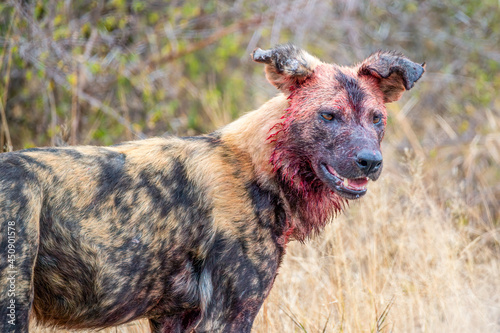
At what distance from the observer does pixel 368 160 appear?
10.8ft

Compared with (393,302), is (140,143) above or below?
above

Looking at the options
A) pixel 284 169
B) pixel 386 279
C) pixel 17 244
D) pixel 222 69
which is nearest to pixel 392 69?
pixel 284 169

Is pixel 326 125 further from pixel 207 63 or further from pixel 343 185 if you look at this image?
pixel 207 63

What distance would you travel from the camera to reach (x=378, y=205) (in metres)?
4.99

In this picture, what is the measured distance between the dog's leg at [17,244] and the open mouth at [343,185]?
1.53 m

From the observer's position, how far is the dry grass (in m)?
4.22

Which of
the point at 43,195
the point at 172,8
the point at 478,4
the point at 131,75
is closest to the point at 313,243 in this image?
the point at 43,195

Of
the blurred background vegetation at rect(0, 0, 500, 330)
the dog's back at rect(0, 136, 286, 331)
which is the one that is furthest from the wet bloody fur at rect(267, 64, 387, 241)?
the blurred background vegetation at rect(0, 0, 500, 330)

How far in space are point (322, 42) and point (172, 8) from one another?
243cm

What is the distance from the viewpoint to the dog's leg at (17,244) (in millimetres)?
2775

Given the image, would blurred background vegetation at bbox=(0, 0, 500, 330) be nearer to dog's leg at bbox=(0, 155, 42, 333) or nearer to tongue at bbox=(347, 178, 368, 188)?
tongue at bbox=(347, 178, 368, 188)

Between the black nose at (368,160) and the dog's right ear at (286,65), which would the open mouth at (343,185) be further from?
the dog's right ear at (286,65)

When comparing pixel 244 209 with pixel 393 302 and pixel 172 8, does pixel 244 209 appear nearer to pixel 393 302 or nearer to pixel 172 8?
pixel 393 302

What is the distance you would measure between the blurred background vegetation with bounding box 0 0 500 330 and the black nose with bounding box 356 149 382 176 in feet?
7.06
